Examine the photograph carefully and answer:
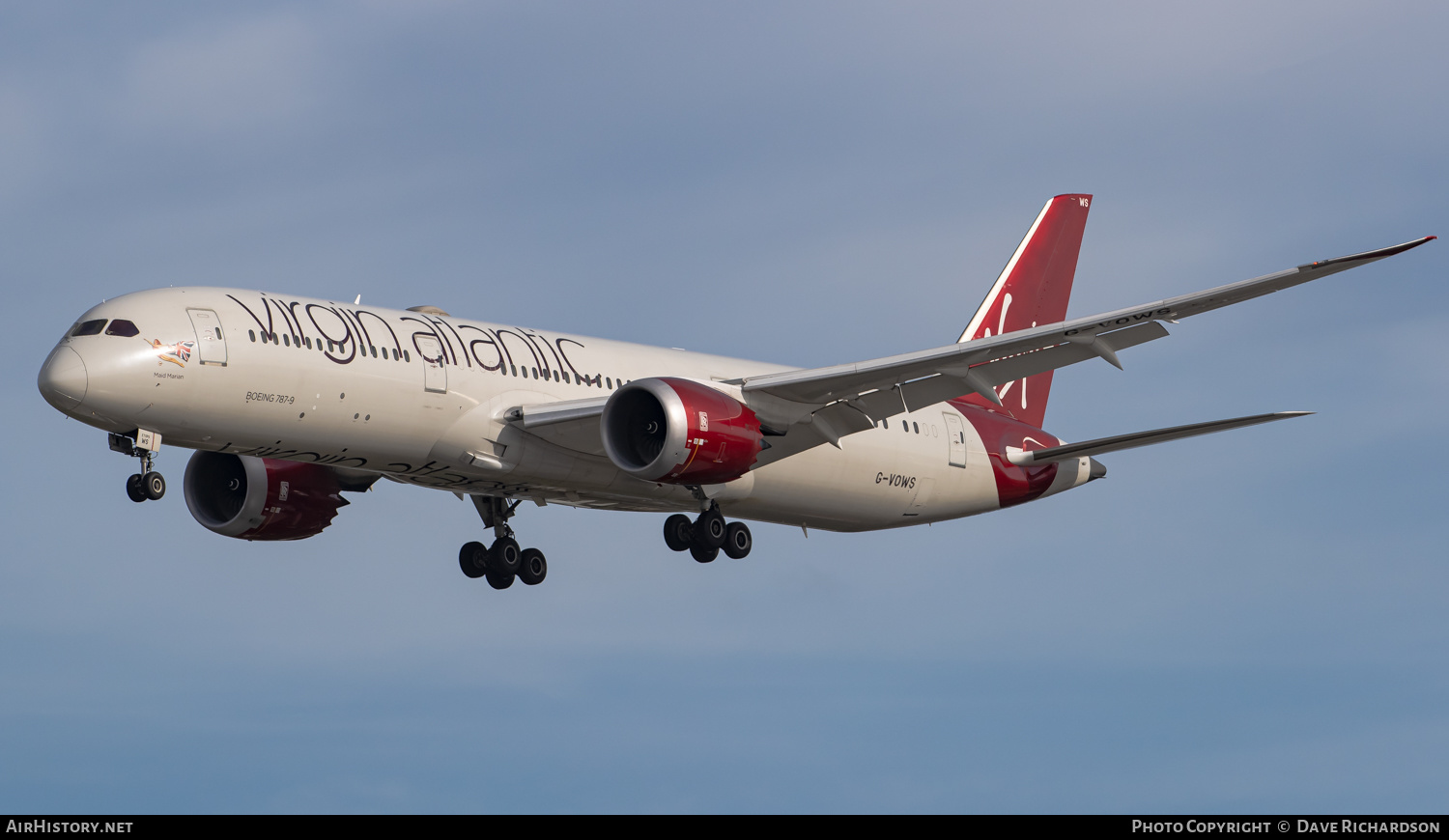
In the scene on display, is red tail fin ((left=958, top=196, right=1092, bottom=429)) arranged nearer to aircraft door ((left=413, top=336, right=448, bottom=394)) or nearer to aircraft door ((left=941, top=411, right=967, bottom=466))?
aircraft door ((left=941, top=411, right=967, bottom=466))

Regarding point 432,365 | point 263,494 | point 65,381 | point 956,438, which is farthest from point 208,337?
point 956,438

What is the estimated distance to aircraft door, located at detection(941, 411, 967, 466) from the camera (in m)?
40.1

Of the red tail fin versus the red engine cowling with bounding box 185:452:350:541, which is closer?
the red engine cowling with bounding box 185:452:350:541

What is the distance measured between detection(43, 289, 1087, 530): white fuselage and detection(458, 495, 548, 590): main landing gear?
2.57 metres

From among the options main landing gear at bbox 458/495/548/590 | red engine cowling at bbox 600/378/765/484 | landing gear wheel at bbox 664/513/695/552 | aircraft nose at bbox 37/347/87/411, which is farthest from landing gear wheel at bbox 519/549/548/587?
aircraft nose at bbox 37/347/87/411

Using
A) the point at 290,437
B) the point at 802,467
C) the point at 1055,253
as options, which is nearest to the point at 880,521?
the point at 802,467

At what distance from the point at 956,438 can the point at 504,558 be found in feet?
34.5

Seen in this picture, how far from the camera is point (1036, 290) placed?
45.1 metres

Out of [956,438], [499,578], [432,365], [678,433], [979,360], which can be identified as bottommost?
[499,578]

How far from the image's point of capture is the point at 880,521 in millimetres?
39312

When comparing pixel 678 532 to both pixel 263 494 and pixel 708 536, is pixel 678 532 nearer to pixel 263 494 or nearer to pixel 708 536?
pixel 708 536

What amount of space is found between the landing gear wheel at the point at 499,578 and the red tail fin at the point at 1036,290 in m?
11.8

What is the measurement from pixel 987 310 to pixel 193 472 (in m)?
19.3

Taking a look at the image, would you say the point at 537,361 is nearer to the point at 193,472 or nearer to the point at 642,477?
the point at 642,477
